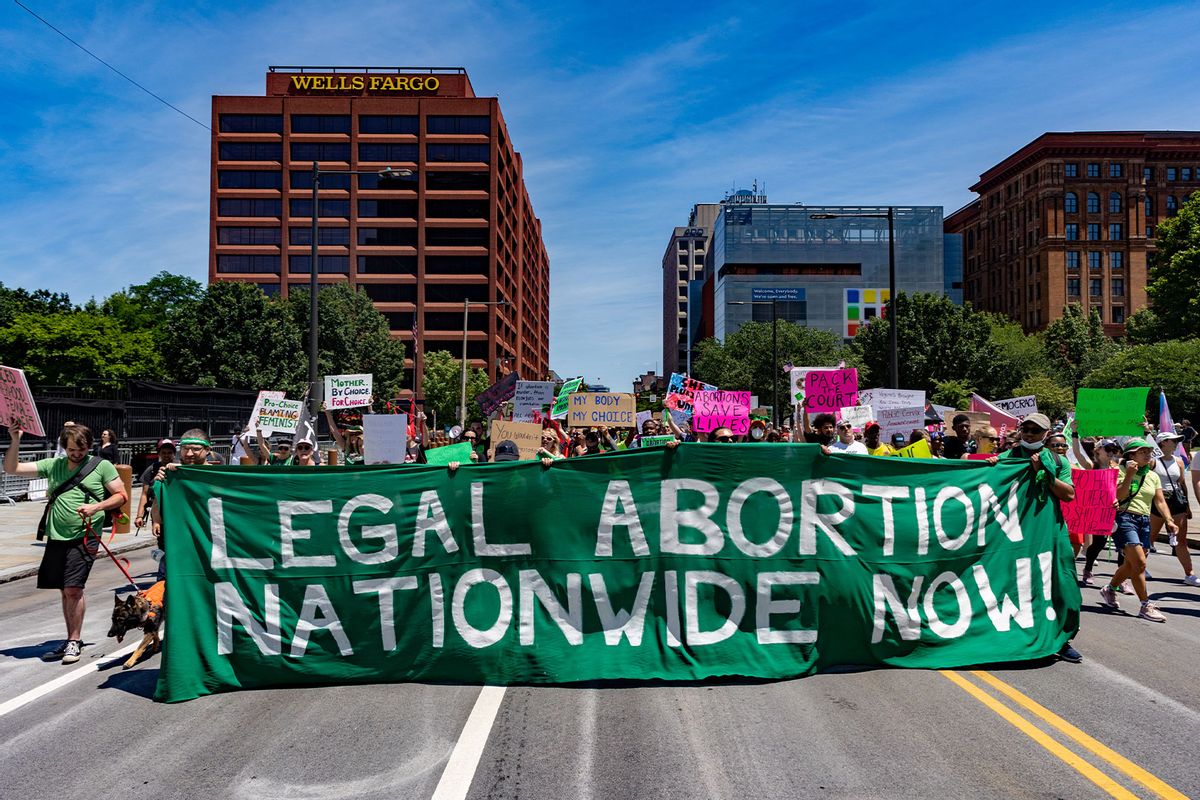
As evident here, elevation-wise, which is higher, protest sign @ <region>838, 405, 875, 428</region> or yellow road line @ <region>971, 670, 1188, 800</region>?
protest sign @ <region>838, 405, 875, 428</region>

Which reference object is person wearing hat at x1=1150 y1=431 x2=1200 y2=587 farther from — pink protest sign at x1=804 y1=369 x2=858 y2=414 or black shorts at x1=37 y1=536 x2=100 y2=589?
black shorts at x1=37 y1=536 x2=100 y2=589

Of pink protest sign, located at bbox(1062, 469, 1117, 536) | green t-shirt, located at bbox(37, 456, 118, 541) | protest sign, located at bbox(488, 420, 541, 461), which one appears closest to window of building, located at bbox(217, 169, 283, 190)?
protest sign, located at bbox(488, 420, 541, 461)

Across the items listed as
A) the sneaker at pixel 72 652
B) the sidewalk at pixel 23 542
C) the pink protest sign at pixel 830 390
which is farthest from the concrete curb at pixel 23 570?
the pink protest sign at pixel 830 390

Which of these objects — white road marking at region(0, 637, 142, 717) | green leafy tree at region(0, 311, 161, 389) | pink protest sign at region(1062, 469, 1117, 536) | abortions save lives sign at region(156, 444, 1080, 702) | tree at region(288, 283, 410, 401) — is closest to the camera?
white road marking at region(0, 637, 142, 717)

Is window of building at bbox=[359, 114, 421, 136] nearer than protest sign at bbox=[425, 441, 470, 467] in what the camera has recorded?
No

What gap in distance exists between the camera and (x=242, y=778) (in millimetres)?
4477

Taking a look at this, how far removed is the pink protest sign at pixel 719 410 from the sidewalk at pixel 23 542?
10580 millimetres

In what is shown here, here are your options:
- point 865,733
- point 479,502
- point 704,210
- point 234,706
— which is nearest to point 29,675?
point 234,706

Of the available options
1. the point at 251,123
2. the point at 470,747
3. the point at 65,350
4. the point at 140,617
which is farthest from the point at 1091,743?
the point at 251,123

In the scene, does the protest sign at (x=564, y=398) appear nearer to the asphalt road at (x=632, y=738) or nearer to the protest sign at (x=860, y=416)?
the protest sign at (x=860, y=416)

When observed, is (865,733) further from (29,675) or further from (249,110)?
(249,110)

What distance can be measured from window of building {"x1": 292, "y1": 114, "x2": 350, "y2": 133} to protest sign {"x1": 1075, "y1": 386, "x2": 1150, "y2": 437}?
77.1 m

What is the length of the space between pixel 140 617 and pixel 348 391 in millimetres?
12181

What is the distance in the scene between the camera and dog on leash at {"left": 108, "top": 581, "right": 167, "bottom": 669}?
673 cm
